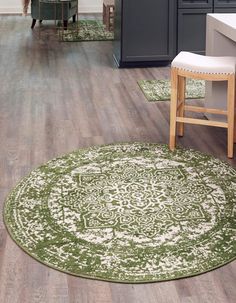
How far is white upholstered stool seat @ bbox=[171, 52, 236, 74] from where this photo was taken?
131 inches

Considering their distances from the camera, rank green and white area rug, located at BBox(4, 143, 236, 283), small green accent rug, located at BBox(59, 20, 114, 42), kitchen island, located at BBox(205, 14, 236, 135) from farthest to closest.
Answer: small green accent rug, located at BBox(59, 20, 114, 42), kitchen island, located at BBox(205, 14, 236, 135), green and white area rug, located at BBox(4, 143, 236, 283)

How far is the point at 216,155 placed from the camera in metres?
3.53

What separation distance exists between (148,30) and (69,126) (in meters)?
2.02

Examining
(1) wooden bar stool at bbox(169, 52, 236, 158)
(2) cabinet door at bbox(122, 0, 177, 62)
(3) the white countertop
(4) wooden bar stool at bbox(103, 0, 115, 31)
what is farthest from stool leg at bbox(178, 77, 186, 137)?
(4) wooden bar stool at bbox(103, 0, 115, 31)

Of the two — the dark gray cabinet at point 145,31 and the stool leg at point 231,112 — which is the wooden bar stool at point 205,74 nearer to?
the stool leg at point 231,112

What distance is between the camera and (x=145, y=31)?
564 cm

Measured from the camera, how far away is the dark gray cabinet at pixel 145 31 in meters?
5.55

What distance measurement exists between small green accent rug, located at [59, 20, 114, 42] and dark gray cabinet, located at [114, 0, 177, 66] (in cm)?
160

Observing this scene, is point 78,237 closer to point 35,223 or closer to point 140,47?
point 35,223

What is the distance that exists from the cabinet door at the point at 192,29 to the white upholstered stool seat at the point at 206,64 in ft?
7.64

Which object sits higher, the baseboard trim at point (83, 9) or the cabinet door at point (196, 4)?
the cabinet door at point (196, 4)

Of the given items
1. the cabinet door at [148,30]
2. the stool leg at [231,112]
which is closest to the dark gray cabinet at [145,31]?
the cabinet door at [148,30]

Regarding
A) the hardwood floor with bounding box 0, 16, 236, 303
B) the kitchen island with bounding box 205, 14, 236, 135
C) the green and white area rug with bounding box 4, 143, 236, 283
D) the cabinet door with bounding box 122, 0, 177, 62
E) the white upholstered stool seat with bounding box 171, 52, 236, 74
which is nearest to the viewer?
the hardwood floor with bounding box 0, 16, 236, 303

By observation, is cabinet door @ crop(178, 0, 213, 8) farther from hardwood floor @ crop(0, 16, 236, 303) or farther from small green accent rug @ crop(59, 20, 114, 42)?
small green accent rug @ crop(59, 20, 114, 42)
